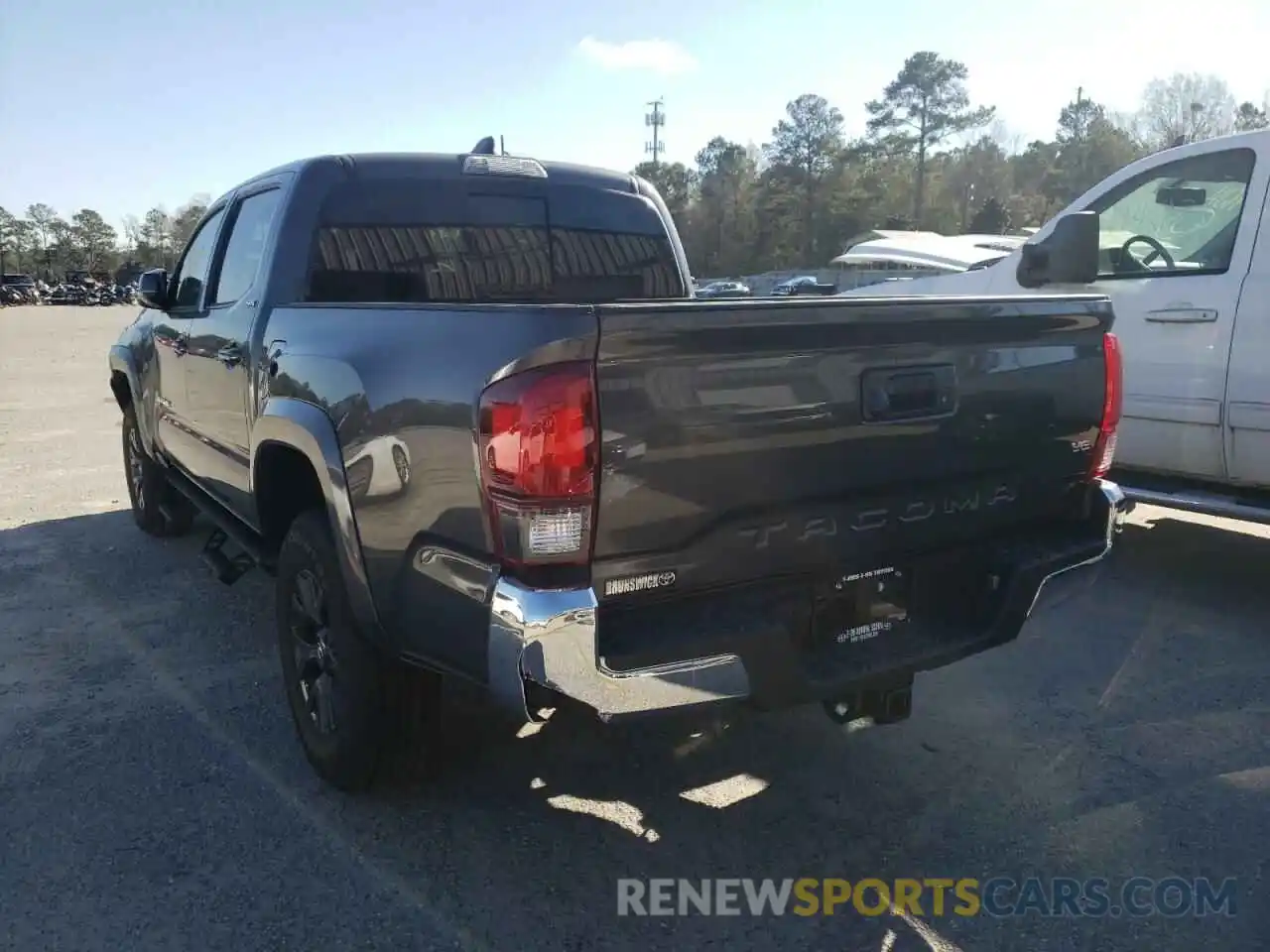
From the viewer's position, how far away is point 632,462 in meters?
2.30

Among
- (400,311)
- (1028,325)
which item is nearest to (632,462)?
(400,311)

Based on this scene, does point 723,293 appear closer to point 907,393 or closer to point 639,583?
point 907,393

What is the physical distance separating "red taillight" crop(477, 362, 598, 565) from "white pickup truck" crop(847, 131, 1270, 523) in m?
3.70

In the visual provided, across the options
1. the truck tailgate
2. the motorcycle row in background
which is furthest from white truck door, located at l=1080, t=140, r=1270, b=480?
the motorcycle row in background

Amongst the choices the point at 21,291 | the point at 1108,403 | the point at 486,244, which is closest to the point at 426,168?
the point at 486,244

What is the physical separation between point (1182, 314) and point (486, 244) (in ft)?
10.9

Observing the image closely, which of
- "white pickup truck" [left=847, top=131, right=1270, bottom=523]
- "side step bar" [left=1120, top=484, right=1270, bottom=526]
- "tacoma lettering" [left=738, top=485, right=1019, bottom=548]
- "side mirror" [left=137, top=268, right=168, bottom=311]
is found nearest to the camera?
"tacoma lettering" [left=738, top=485, right=1019, bottom=548]

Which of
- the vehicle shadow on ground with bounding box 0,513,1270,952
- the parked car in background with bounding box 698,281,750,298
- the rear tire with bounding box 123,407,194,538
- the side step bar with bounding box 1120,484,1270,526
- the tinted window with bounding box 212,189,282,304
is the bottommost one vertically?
the vehicle shadow on ground with bounding box 0,513,1270,952

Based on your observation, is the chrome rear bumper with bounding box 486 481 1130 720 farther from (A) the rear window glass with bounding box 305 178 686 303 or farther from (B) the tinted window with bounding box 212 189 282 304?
(B) the tinted window with bounding box 212 189 282 304

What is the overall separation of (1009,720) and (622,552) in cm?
216

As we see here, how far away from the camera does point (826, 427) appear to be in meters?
2.59

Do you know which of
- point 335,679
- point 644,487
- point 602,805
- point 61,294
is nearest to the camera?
point 644,487

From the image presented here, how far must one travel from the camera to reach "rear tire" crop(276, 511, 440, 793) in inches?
117

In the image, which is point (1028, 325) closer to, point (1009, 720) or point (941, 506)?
point (941, 506)
